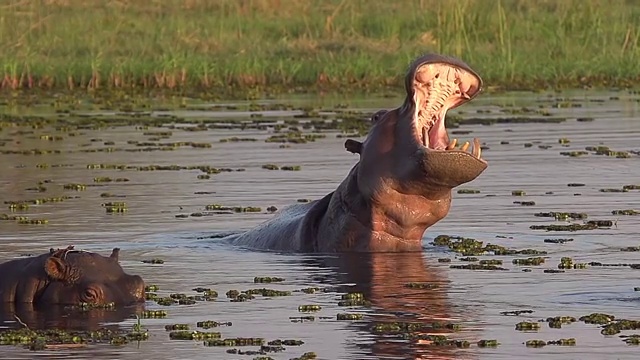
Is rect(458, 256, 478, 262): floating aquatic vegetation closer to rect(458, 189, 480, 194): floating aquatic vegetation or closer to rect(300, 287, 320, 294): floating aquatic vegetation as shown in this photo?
rect(300, 287, 320, 294): floating aquatic vegetation

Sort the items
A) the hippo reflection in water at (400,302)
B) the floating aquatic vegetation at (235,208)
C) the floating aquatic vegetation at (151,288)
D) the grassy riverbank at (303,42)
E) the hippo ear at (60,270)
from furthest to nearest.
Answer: the grassy riverbank at (303,42), the floating aquatic vegetation at (235,208), the floating aquatic vegetation at (151,288), the hippo ear at (60,270), the hippo reflection in water at (400,302)

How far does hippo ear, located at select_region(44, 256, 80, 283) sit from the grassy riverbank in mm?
16738

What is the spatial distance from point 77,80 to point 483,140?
30.3ft

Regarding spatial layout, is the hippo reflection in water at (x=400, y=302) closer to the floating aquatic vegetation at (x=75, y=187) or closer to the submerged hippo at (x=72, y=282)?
the submerged hippo at (x=72, y=282)

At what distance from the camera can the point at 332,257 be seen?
10398 mm

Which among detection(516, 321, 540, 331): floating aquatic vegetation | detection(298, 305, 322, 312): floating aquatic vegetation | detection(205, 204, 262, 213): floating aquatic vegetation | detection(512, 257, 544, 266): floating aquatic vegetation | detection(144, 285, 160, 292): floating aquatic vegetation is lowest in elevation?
detection(516, 321, 540, 331): floating aquatic vegetation

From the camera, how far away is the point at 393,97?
23.4m

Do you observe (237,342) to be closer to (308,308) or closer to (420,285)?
(308,308)

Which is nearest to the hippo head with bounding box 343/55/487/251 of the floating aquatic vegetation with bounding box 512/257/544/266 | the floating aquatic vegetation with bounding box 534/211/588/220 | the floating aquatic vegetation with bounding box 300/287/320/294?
the floating aquatic vegetation with bounding box 512/257/544/266

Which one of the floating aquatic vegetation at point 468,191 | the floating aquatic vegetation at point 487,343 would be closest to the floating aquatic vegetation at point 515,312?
the floating aquatic vegetation at point 487,343

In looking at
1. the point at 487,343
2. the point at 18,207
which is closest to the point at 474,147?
the point at 487,343

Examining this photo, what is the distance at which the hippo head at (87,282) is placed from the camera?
8445 millimetres

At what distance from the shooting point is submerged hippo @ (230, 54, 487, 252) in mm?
9691

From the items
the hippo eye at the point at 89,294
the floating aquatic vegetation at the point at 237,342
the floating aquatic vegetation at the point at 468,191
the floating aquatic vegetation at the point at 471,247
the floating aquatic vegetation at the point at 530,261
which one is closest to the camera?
the floating aquatic vegetation at the point at 237,342
